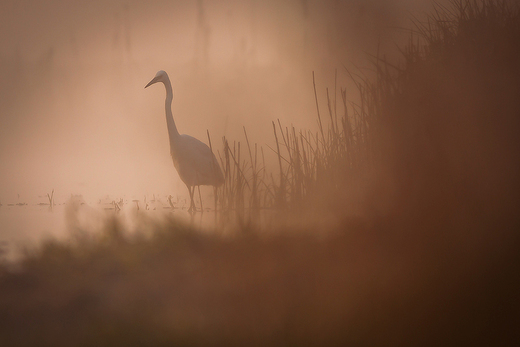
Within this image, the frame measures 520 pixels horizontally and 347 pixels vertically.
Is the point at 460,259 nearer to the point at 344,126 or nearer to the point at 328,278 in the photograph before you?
the point at 328,278

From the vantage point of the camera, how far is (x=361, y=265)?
1.25 m

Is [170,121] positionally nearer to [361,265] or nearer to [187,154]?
[187,154]

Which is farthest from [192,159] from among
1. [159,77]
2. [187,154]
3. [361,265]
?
[361,265]

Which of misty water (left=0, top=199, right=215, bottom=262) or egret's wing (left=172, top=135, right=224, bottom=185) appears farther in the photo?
egret's wing (left=172, top=135, right=224, bottom=185)

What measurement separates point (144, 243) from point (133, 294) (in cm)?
26

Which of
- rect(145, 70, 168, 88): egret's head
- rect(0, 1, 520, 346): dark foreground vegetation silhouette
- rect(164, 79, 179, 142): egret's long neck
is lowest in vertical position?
rect(0, 1, 520, 346): dark foreground vegetation silhouette

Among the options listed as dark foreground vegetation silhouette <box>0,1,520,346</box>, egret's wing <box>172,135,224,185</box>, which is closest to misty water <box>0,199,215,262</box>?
dark foreground vegetation silhouette <box>0,1,520,346</box>

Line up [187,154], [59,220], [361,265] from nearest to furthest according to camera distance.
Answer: [361,265], [59,220], [187,154]

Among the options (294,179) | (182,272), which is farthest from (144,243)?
(294,179)

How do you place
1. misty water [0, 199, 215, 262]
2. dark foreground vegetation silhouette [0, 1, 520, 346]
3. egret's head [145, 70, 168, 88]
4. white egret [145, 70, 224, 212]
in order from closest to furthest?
1. dark foreground vegetation silhouette [0, 1, 520, 346]
2. misty water [0, 199, 215, 262]
3. white egret [145, 70, 224, 212]
4. egret's head [145, 70, 168, 88]

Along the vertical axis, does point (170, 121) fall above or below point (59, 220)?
above

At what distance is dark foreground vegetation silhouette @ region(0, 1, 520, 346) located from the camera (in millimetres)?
1009

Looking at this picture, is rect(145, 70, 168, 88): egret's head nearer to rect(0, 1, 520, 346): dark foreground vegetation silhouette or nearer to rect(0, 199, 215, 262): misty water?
rect(0, 199, 215, 262): misty water

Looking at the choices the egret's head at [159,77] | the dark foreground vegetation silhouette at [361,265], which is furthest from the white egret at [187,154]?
the dark foreground vegetation silhouette at [361,265]
